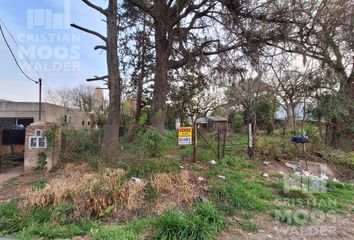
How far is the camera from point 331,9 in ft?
27.3

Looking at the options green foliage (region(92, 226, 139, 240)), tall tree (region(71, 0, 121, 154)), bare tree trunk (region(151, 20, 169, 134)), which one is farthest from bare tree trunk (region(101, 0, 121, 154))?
green foliage (region(92, 226, 139, 240))

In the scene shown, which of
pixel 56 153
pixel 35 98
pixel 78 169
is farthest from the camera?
pixel 35 98

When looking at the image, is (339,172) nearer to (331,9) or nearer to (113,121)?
(331,9)

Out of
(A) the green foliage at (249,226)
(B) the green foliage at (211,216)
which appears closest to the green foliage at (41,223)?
(B) the green foliage at (211,216)

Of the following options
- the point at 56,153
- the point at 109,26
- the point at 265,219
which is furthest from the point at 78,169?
the point at 109,26

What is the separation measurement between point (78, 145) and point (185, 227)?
5343 millimetres

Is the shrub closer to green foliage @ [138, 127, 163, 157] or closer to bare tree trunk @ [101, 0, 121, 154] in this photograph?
green foliage @ [138, 127, 163, 157]

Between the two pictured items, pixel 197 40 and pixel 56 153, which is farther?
pixel 197 40

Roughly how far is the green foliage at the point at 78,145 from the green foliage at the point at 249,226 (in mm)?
5052

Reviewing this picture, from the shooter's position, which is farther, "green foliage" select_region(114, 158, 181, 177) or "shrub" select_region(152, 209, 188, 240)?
"green foliage" select_region(114, 158, 181, 177)

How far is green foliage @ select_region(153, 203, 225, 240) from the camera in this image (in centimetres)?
351

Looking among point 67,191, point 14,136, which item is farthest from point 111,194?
point 14,136

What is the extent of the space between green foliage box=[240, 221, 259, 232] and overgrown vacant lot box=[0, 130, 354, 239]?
0.02m

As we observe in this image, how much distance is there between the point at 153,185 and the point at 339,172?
6.08 metres
